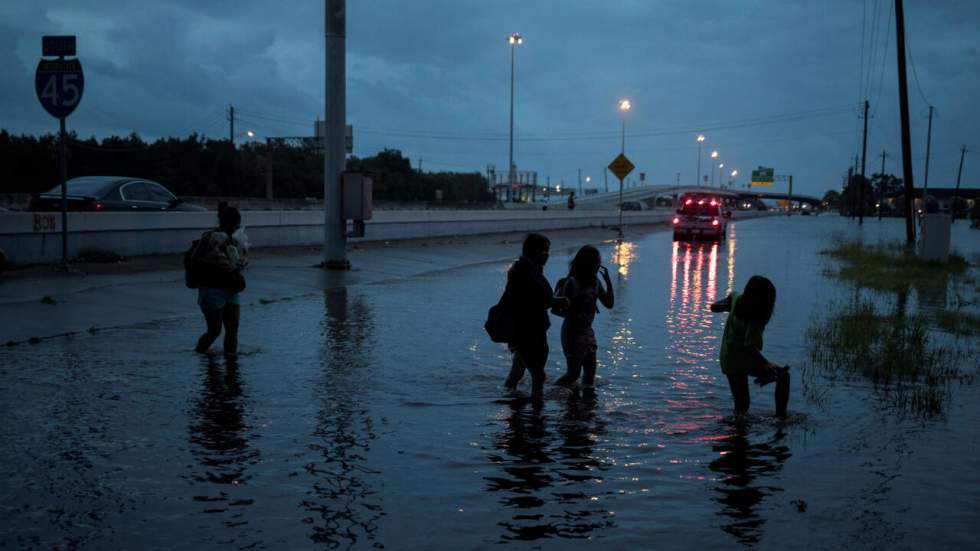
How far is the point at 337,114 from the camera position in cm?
1986

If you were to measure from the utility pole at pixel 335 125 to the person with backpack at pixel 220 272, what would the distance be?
33.2 feet

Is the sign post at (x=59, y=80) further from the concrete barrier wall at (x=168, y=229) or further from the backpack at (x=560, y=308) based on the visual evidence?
the backpack at (x=560, y=308)

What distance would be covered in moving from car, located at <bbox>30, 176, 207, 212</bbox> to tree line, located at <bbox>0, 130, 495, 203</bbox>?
114ft

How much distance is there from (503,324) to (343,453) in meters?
1.88

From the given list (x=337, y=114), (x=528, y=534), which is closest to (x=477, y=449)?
(x=528, y=534)

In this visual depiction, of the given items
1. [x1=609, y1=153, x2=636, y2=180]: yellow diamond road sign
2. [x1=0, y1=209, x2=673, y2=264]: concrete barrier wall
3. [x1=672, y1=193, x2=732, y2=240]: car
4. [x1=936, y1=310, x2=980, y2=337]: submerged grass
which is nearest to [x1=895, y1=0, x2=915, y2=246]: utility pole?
[x1=672, y1=193, x2=732, y2=240]: car

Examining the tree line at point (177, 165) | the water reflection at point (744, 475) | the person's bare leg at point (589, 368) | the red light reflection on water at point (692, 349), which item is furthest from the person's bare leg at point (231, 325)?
the tree line at point (177, 165)

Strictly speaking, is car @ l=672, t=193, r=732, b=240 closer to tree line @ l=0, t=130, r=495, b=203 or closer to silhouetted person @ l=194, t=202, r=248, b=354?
tree line @ l=0, t=130, r=495, b=203

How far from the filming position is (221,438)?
6688 mm

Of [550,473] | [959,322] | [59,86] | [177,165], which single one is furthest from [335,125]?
[177,165]

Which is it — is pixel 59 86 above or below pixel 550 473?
above

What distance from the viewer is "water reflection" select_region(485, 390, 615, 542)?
5.11 meters

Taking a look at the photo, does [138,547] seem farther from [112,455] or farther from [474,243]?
[474,243]

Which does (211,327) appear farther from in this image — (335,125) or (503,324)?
(335,125)
